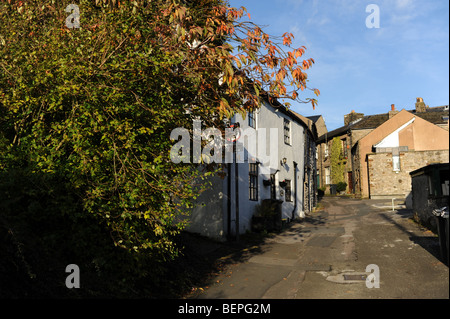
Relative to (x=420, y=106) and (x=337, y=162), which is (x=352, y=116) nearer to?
(x=420, y=106)

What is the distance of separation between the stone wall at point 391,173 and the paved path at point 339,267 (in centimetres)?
1753

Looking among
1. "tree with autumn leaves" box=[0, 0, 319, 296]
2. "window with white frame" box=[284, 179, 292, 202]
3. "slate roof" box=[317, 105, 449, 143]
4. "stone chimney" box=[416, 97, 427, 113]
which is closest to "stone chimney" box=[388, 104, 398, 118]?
"slate roof" box=[317, 105, 449, 143]

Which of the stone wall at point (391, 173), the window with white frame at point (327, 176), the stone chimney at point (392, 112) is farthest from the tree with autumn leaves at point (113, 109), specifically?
the window with white frame at point (327, 176)

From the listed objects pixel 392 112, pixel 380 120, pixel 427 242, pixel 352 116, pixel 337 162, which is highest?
pixel 352 116

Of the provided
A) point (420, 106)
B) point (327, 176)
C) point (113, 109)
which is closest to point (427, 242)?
point (113, 109)

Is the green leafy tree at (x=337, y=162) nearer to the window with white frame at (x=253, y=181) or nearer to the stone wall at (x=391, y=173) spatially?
the stone wall at (x=391, y=173)

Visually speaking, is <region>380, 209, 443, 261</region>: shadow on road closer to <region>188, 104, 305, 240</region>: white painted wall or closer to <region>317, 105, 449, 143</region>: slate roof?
<region>188, 104, 305, 240</region>: white painted wall

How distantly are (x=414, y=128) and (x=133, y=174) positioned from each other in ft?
108

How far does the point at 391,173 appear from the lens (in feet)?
104

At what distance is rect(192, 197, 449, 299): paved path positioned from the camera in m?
7.45

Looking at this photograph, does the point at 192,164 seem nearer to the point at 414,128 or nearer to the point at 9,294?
the point at 9,294

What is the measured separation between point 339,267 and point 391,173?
25042 millimetres

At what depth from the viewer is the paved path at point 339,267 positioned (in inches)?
293

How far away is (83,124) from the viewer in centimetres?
594
